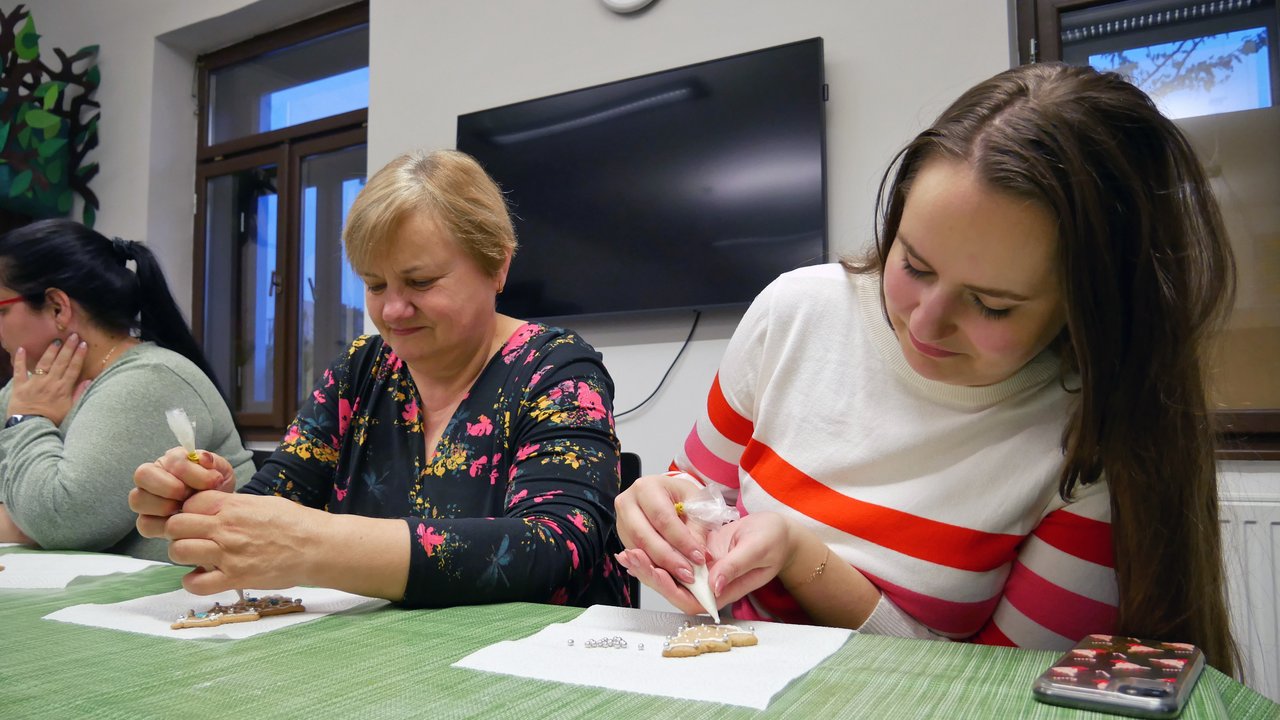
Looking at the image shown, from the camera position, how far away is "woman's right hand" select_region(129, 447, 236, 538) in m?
0.90

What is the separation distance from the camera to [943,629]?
934mm

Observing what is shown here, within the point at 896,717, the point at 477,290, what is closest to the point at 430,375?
the point at 477,290

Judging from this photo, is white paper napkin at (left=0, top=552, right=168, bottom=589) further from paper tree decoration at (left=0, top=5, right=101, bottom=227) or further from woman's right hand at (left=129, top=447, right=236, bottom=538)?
paper tree decoration at (left=0, top=5, right=101, bottom=227)

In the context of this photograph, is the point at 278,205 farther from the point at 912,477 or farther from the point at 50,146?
the point at 912,477

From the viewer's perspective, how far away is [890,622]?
91 centimetres

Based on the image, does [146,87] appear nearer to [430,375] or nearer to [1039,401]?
[430,375]

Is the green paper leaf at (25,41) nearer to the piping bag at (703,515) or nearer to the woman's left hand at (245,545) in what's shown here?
the woman's left hand at (245,545)

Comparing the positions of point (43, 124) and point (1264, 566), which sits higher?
point (43, 124)

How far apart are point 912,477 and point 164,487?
0.78 m

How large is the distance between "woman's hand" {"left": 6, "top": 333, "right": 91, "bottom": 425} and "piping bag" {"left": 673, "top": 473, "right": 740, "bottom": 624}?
4.72 feet

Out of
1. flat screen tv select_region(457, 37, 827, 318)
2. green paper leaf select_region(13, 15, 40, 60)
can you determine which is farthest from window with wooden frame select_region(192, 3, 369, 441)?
flat screen tv select_region(457, 37, 827, 318)

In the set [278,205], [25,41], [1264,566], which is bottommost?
[1264,566]

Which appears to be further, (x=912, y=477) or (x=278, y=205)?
(x=278, y=205)

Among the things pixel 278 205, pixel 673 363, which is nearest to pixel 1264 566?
pixel 673 363
